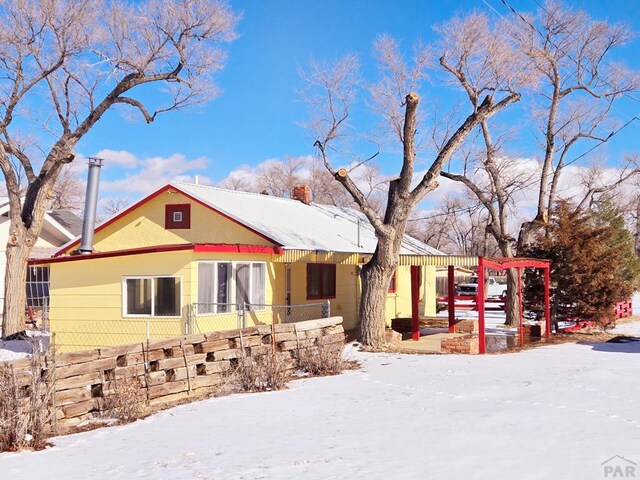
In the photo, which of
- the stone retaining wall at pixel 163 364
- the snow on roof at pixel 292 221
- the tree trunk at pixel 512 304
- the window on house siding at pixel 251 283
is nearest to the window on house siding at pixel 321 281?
the snow on roof at pixel 292 221

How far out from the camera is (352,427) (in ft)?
27.1

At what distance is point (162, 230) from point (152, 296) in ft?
13.6

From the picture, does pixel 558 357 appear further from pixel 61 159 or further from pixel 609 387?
pixel 61 159

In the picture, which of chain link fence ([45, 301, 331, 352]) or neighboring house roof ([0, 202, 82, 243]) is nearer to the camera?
chain link fence ([45, 301, 331, 352])

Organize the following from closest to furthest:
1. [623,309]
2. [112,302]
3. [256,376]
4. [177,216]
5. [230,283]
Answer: [256,376] → [112,302] → [230,283] → [177,216] → [623,309]

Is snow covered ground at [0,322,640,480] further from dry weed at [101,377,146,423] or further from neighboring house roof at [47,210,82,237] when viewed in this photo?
neighboring house roof at [47,210,82,237]

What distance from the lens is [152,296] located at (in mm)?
16422

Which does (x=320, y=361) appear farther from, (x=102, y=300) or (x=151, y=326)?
(x=102, y=300)

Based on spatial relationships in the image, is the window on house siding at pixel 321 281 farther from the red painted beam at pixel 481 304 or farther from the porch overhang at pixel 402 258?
the red painted beam at pixel 481 304

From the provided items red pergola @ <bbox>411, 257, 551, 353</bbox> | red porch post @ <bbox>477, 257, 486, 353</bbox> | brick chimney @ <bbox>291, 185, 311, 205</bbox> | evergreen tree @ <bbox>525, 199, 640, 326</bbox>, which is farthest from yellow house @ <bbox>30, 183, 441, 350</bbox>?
evergreen tree @ <bbox>525, 199, 640, 326</bbox>

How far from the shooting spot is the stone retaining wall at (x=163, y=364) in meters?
8.96

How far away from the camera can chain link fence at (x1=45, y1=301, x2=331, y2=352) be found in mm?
16031

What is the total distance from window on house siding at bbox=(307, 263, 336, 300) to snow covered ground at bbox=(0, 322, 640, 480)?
881cm

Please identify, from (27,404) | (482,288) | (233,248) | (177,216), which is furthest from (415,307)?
(27,404)
